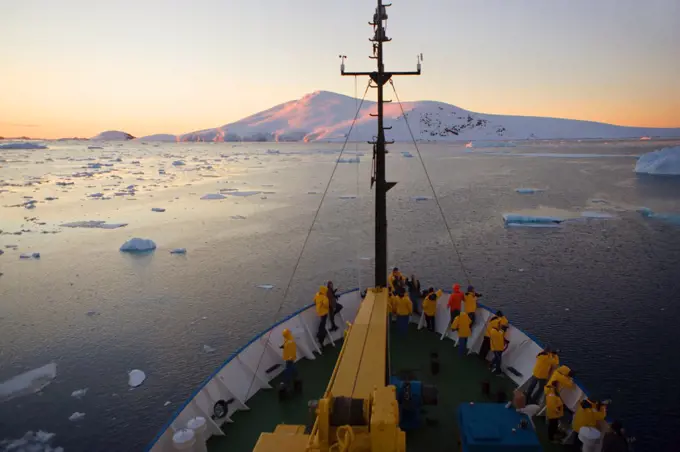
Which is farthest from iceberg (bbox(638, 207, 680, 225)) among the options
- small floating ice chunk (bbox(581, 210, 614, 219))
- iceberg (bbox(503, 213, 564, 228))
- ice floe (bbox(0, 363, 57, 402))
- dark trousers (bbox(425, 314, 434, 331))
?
ice floe (bbox(0, 363, 57, 402))

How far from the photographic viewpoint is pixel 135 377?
39.3ft

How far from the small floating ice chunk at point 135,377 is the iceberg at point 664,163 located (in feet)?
210

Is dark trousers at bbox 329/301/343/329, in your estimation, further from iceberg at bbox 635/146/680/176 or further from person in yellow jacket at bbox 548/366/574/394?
iceberg at bbox 635/146/680/176

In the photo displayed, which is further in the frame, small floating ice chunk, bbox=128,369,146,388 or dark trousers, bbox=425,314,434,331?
small floating ice chunk, bbox=128,369,146,388

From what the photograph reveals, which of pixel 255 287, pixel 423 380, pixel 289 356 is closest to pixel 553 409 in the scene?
pixel 423 380

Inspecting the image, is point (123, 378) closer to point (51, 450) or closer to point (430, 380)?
point (51, 450)

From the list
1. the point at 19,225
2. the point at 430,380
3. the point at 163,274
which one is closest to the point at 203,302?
the point at 163,274

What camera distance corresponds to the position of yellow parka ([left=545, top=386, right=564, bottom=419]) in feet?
21.7

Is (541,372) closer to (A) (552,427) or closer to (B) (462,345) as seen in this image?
(A) (552,427)

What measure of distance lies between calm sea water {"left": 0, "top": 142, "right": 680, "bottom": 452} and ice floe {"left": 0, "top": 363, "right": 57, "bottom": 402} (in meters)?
0.25

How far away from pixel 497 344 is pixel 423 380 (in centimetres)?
152

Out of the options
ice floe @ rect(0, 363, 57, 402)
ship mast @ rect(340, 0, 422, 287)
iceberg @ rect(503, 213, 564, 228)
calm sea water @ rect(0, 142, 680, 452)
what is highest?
ship mast @ rect(340, 0, 422, 287)

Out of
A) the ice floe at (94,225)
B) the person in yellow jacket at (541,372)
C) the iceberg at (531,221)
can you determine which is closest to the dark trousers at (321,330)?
the person in yellow jacket at (541,372)

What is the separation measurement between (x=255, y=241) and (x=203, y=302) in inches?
357
